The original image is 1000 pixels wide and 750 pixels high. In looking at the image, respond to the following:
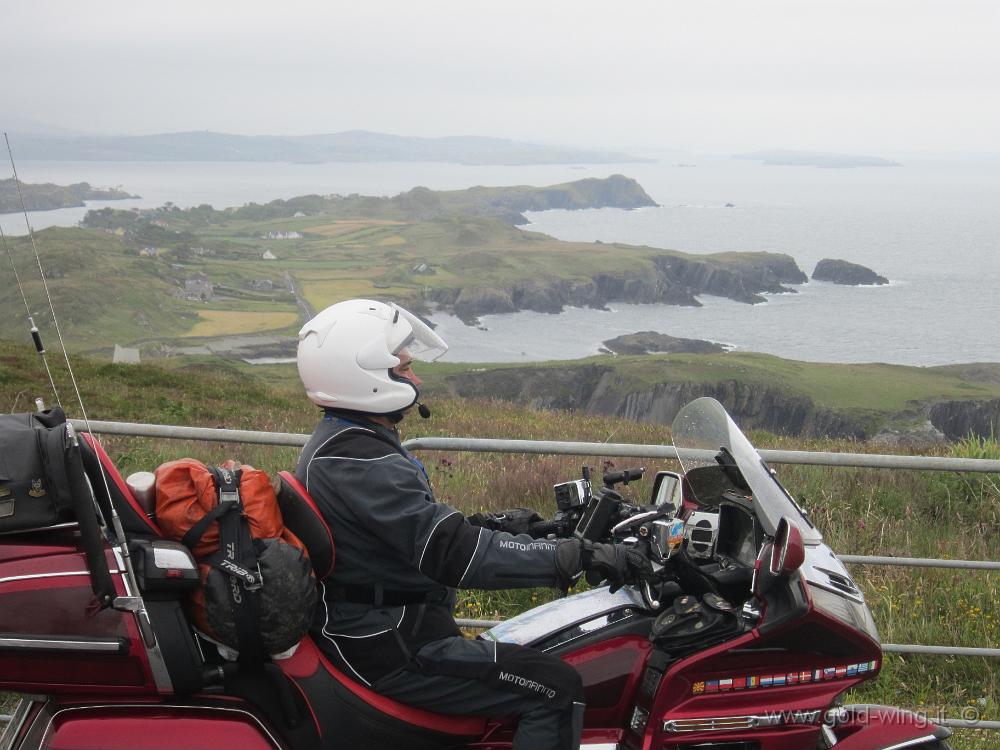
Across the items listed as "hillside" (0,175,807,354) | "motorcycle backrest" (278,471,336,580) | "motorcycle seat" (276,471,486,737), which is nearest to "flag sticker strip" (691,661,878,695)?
"motorcycle seat" (276,471,486,737)

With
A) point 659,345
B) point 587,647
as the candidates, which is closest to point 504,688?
point 587,647

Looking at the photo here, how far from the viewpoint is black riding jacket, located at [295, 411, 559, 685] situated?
304 centimetres

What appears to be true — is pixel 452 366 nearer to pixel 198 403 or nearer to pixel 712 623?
pixel 198 403

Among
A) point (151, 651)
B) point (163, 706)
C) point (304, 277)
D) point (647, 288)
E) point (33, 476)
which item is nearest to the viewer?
point (33, 476)

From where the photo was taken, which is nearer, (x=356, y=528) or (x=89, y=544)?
(x=89, y=544)

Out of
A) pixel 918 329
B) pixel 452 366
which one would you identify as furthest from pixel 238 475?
pixel 918 329

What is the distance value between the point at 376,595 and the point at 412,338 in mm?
915

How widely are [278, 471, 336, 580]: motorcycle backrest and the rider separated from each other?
0.12 meters

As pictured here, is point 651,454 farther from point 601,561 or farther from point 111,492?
point 111,492

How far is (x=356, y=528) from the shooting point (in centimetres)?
313

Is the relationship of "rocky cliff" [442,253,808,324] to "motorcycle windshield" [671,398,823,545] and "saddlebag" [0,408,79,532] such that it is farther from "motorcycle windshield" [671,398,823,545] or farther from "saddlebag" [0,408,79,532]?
"saddlebag" [0,408,79,532]

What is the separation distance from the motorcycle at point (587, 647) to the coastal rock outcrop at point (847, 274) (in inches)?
5948

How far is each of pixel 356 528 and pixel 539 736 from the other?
87 centimetres

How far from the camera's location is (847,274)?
146125 millimetres
